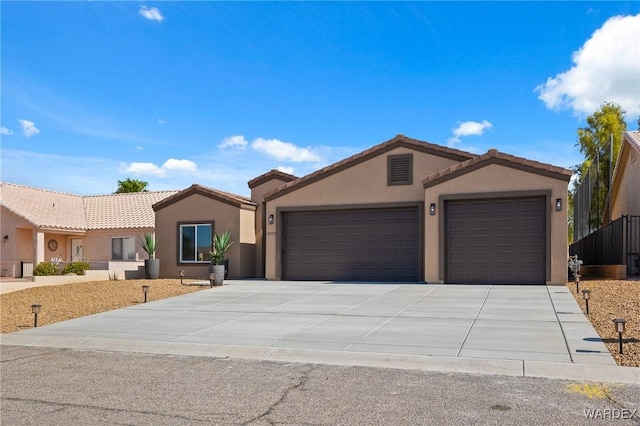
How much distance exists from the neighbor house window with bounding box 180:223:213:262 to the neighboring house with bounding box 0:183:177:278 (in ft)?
14.9

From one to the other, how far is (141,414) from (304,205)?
15.2 metres

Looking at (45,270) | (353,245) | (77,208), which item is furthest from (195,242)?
(77,208)

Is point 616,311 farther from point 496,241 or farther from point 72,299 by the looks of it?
point 72,299

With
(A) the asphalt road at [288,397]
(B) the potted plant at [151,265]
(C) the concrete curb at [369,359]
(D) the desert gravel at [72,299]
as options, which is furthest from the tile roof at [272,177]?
(A) the asphalt road at [288,397]

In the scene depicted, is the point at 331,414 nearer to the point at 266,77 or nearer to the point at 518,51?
the point at 518,51

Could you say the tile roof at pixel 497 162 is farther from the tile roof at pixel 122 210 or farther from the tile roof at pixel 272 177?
the tile roof at pixel 122 210

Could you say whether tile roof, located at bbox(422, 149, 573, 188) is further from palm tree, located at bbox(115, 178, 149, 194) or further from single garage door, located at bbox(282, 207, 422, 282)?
palm tree, located at bbox(115, 178, 149, 194)

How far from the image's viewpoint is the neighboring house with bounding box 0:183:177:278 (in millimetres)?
28016

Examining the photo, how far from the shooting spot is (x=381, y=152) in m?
19.5

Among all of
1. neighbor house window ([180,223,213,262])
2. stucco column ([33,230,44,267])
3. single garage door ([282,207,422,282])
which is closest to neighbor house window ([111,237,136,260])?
stucco column ([33,230,44,267])

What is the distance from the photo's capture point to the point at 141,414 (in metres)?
5.43

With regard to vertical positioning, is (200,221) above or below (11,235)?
above

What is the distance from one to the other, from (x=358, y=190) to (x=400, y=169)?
167 centimetres

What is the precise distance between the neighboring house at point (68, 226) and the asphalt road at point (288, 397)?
67.5ft
